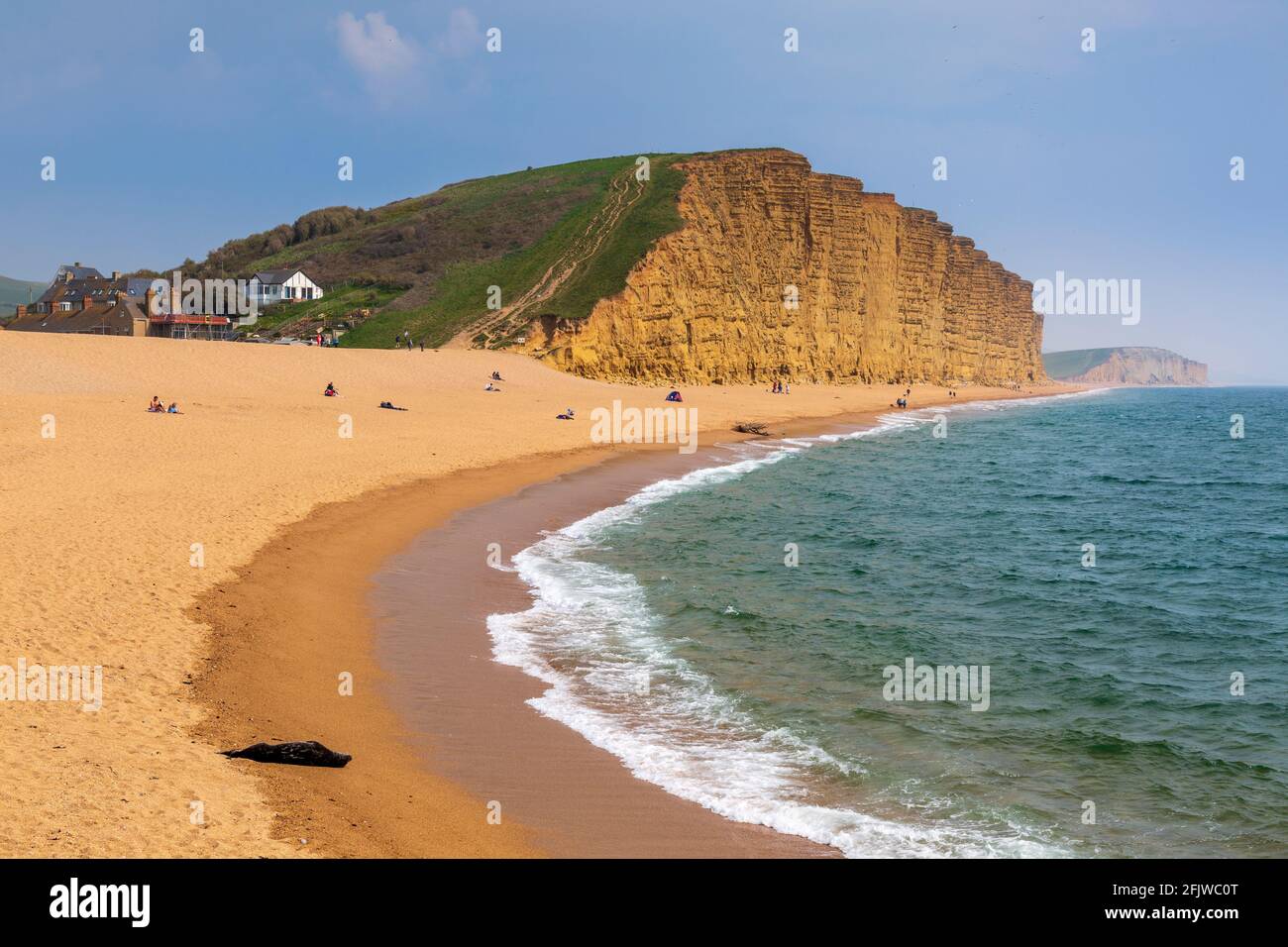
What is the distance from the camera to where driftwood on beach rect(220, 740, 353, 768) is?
30.0 feet

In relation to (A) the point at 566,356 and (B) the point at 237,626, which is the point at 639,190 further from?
(B) the point at 237,626

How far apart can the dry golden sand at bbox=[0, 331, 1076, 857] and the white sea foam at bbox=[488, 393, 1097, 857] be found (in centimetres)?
226

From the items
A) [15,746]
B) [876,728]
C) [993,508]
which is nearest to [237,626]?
[15,746]

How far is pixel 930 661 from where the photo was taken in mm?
14211

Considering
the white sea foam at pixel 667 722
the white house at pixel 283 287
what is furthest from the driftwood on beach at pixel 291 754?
the white house at pixel 283 287

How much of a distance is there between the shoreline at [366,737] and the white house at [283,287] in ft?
238

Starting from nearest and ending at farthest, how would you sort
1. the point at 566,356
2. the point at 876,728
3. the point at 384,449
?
the point at 876,728, the point at 384,449, the point at 566,356

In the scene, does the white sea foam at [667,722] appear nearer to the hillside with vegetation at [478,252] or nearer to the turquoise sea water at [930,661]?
the turquoise sea water at [930,661]

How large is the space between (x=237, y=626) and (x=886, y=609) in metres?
10.9

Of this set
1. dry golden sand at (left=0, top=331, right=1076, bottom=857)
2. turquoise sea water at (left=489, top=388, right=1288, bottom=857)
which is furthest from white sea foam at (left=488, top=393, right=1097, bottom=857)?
dry golden sand at (left=0, top=331, right=1076, bottom=857)

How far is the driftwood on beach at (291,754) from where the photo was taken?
913 centimetres

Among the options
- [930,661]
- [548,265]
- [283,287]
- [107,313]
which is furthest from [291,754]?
[283,287]
